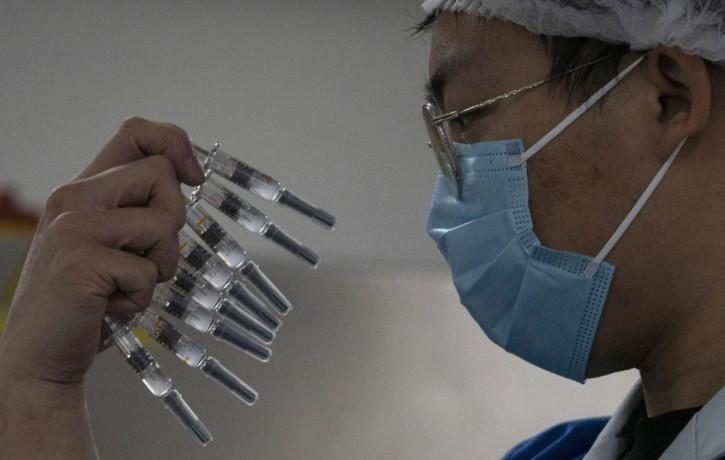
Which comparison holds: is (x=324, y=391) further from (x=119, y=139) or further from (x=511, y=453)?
(x=119, y=139)

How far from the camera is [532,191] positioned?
1.04 metres

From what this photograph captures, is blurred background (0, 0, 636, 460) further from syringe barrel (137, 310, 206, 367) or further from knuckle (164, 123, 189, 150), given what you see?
knuckle (164, 123, 189, 150)

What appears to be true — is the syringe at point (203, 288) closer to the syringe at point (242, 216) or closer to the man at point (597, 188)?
the syringe at point (242, 216)

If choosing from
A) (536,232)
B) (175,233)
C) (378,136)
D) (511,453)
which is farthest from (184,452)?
(378,136)

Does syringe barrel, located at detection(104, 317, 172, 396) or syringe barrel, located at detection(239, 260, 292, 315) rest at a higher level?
syringe barrel, located at detection(239, 260, 292, 315)

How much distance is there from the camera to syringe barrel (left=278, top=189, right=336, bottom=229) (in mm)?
1079

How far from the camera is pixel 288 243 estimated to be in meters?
1.09

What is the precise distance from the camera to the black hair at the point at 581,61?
983 mm

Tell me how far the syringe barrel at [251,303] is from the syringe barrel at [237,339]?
0.03 m

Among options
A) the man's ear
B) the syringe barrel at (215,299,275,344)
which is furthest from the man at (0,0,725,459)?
the syringe barrel at (215,299,275,344)

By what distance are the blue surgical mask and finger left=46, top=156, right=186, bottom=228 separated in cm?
36

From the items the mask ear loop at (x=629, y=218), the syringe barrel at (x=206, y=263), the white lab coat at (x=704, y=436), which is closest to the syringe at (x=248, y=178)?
the syringe barrel at (x=206, y=263)

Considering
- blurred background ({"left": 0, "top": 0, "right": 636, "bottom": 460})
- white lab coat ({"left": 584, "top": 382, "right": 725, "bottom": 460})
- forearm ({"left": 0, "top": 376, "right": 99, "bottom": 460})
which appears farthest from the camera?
blurred background ({"left": 0, "top": 0, "right": 636, "bottom": 460})

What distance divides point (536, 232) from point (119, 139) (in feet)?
1.70
